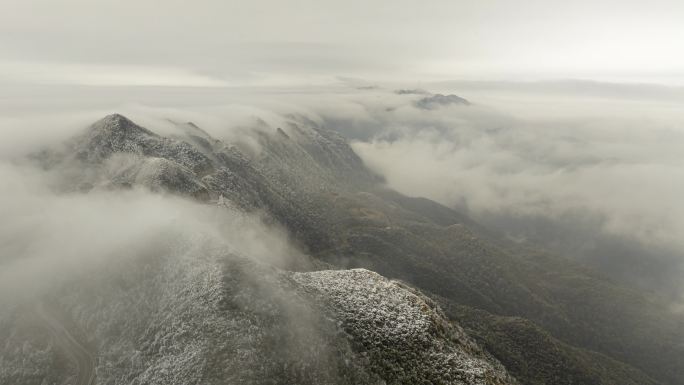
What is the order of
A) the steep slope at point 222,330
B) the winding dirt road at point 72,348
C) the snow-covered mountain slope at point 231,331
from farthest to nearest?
the winding dirt road at point 72,348 < the steep slope at point 222,330 < the snow-covered mountain slope at point 231,331

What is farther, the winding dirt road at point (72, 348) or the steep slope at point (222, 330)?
the winding dirt road at point (72, 348)

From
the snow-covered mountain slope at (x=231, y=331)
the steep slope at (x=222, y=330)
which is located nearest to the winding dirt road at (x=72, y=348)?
the steep slope at (x=222, y=330)

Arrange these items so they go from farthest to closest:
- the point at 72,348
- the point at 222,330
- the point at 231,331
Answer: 1. the point at 72,348
2. the point at 222,330
3. the point at 231,331

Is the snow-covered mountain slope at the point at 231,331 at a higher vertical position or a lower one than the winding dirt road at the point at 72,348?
higher

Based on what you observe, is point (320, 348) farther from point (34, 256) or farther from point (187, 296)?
point (34, 256)

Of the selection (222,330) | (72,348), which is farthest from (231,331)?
(72,348)

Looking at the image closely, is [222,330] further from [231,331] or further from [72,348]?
[72,348]

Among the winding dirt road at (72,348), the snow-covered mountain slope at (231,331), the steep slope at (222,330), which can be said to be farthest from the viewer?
the winding dirt road at (72,348)

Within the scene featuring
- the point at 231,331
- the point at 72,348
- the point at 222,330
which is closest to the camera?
the point at 231,331

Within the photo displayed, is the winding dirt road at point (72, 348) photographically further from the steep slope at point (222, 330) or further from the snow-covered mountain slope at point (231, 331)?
the snow-covered mountain slope at point (231, 331)

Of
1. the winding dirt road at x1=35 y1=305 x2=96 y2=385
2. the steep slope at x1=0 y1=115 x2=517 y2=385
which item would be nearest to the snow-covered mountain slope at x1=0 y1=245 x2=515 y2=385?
the steep slope at x1=0 y1=115 x2=517 y2=385
